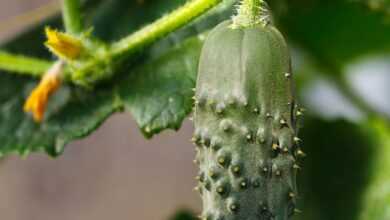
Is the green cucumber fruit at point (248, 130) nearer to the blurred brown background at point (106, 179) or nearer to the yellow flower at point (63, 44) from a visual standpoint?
the yellow flower at point (63, 44)

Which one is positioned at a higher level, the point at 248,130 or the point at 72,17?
the point at 72,17

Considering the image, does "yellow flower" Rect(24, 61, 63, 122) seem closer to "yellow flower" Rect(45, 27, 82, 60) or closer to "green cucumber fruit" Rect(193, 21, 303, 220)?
"yellow flower" Rect(45, 27, 82, 60)

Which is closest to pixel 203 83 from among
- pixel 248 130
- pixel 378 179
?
pixel 248 130

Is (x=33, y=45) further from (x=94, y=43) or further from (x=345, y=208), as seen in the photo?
(x=345, y=208)

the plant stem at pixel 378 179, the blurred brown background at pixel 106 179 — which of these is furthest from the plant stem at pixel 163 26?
the blurred brown background at pixel 106 179

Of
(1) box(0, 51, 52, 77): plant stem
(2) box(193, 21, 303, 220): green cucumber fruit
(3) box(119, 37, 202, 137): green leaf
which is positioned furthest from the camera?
(1) box(0, 51, 52, 77): plant stem

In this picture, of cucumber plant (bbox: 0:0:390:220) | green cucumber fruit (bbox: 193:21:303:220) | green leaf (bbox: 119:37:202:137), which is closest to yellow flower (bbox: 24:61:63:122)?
cucumber plant (bbox: 0:0:390:220)

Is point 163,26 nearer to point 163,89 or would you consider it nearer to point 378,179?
point 163,89
